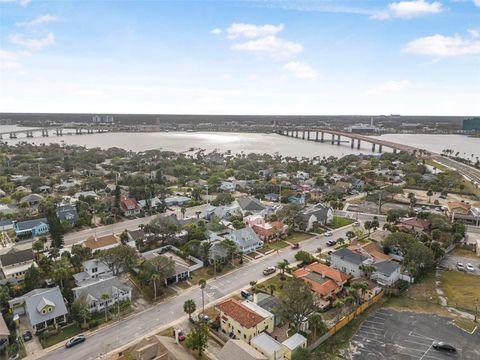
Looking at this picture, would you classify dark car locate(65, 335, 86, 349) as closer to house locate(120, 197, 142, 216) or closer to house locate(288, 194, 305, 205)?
house locate(120, 197, 142, 216)

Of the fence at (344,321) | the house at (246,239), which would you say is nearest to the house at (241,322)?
the fence at (344,321)

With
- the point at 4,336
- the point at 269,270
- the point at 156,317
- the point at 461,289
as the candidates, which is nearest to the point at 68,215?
the point at 4,336

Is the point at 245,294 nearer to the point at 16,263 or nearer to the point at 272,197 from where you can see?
the point at 16,263

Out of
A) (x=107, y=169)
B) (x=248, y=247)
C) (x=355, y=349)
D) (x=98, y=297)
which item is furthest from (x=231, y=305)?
(x=107, y=169)

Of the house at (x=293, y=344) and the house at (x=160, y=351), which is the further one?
the house at (x=293, y=344)

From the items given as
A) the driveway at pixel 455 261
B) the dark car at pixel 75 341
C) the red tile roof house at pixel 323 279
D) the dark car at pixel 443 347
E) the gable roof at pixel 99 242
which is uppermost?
the gable roof at pixel 99 242

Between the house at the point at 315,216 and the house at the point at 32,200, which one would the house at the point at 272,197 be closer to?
the house at the point at 315,216

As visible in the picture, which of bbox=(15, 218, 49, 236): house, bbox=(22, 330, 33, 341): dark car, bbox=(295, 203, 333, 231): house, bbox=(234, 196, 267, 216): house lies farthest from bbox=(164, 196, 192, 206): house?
bbox=(22, 330, 33, 341): dark car
